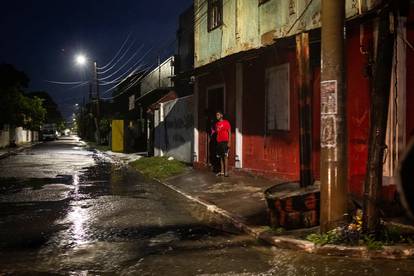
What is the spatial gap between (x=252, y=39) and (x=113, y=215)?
789 centimetres

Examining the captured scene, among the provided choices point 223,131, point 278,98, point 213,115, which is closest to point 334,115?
point 278,98

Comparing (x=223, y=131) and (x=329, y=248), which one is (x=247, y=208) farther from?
(x=223, y=131)

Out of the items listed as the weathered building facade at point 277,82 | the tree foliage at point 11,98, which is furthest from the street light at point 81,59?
the weathered building facade at point 277,82

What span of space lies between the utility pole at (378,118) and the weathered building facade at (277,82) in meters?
0.58

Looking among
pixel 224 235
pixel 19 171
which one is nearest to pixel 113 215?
pixel 224 235

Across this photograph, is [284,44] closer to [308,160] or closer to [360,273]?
[308,160]

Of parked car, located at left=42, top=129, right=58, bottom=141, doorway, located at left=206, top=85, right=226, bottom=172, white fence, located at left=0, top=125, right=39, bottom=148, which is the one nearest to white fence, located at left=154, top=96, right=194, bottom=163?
doorway, located at left=206, top=85, right=226, bottom=172

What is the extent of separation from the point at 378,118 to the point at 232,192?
622 cm

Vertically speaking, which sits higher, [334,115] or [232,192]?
[334,115]

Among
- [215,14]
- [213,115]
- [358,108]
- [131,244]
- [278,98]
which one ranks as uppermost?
[215,14]

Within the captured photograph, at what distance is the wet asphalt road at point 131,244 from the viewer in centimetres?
593

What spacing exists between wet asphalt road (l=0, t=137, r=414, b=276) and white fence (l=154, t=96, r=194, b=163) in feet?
27.2

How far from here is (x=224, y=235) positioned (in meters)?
7.93

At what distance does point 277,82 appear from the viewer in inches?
521
